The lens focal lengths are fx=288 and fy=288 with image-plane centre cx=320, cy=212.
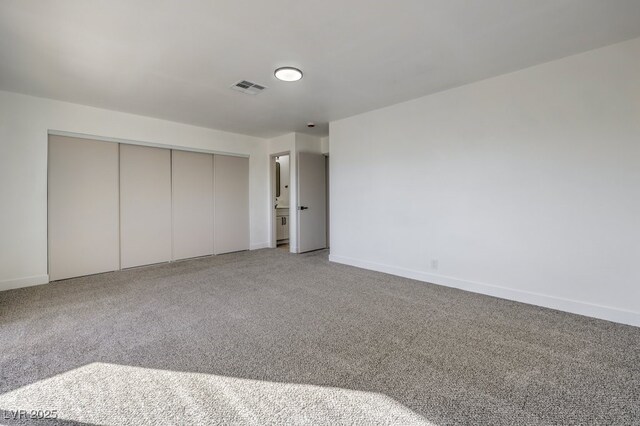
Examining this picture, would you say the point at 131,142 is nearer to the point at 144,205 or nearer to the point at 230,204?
the point at 144,205

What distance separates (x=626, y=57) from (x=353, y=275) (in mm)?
3630

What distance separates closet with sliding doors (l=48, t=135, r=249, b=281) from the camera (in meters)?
4.09

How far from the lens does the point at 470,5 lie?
209 centimetres

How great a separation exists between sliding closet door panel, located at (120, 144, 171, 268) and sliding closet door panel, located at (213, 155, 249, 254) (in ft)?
2.96

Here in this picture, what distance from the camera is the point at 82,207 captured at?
423cm

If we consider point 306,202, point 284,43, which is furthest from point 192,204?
point 284,43

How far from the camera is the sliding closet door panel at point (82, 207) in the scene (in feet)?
13.1

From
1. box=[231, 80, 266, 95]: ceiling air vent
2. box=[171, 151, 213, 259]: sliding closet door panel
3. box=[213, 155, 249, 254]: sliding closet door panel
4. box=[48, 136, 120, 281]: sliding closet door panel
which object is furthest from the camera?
box=[213, 155, 249, 254]: sliding closet door panel

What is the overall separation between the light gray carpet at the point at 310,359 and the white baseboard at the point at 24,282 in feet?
0.75

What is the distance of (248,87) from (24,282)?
3.86 m

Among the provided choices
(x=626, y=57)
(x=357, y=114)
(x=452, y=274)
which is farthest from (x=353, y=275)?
(x=626, y=57)

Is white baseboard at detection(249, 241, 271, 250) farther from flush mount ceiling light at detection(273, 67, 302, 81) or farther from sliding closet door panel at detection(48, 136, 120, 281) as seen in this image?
flush mount ceiling light at detection(273, 67, 302, 81)

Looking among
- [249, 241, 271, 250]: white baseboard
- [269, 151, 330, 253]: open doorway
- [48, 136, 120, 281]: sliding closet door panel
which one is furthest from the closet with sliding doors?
[269, 151, 330, 253]: open doorway

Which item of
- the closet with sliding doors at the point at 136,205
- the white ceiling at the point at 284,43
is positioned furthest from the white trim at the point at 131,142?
the white ceiling at the point at 284,43
